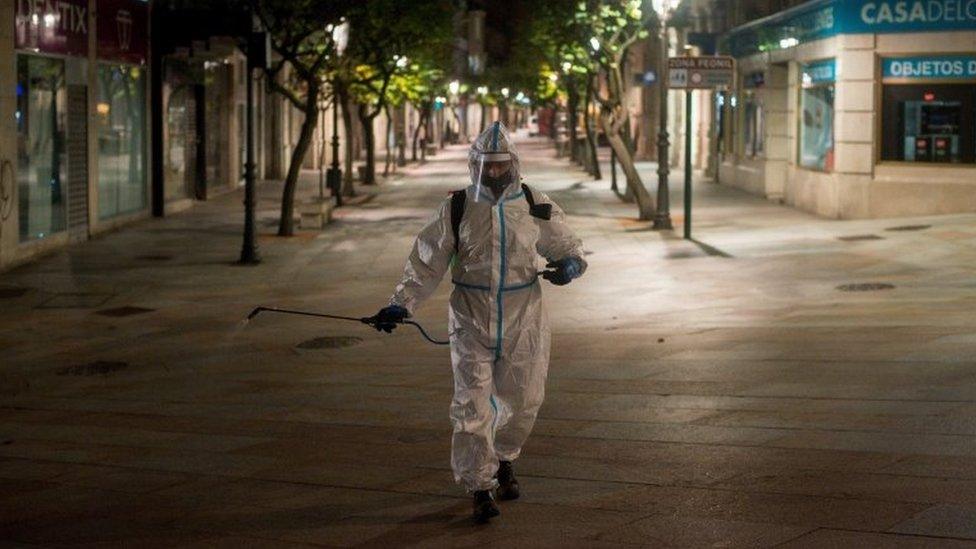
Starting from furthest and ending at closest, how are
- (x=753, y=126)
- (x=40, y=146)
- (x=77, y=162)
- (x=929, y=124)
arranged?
(x=753, y=126)
(x=929, y=124)
(x=77, y=162)
(x=40, y=146)

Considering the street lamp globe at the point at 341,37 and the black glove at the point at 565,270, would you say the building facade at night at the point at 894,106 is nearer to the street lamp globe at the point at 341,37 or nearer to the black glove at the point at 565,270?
the street lamp globe at the point at 341,37

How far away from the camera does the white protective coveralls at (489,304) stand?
6871mm

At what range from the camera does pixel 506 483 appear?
23.6 ft

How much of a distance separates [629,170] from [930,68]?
567cm

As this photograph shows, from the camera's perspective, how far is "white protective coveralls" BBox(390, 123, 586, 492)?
271 inches

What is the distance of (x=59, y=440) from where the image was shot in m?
9.13

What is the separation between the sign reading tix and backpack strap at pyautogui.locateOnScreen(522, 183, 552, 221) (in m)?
15.6

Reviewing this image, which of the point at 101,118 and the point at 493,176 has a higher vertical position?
the point at 101,118

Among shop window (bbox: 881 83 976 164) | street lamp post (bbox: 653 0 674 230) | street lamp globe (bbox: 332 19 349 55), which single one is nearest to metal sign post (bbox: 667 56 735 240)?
street lamp post (bbox: 653 0 674 230)

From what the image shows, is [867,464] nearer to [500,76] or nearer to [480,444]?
[480,444]

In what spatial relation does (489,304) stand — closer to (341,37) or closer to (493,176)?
(493,176)

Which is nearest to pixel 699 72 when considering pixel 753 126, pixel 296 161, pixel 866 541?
pixel 296 161

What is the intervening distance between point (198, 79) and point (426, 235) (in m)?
27.2

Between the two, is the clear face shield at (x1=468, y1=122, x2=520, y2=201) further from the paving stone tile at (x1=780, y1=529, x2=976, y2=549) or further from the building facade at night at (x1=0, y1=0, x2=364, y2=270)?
the building facade at night at (x1=0, y1=0, x2=364, y2=270)
